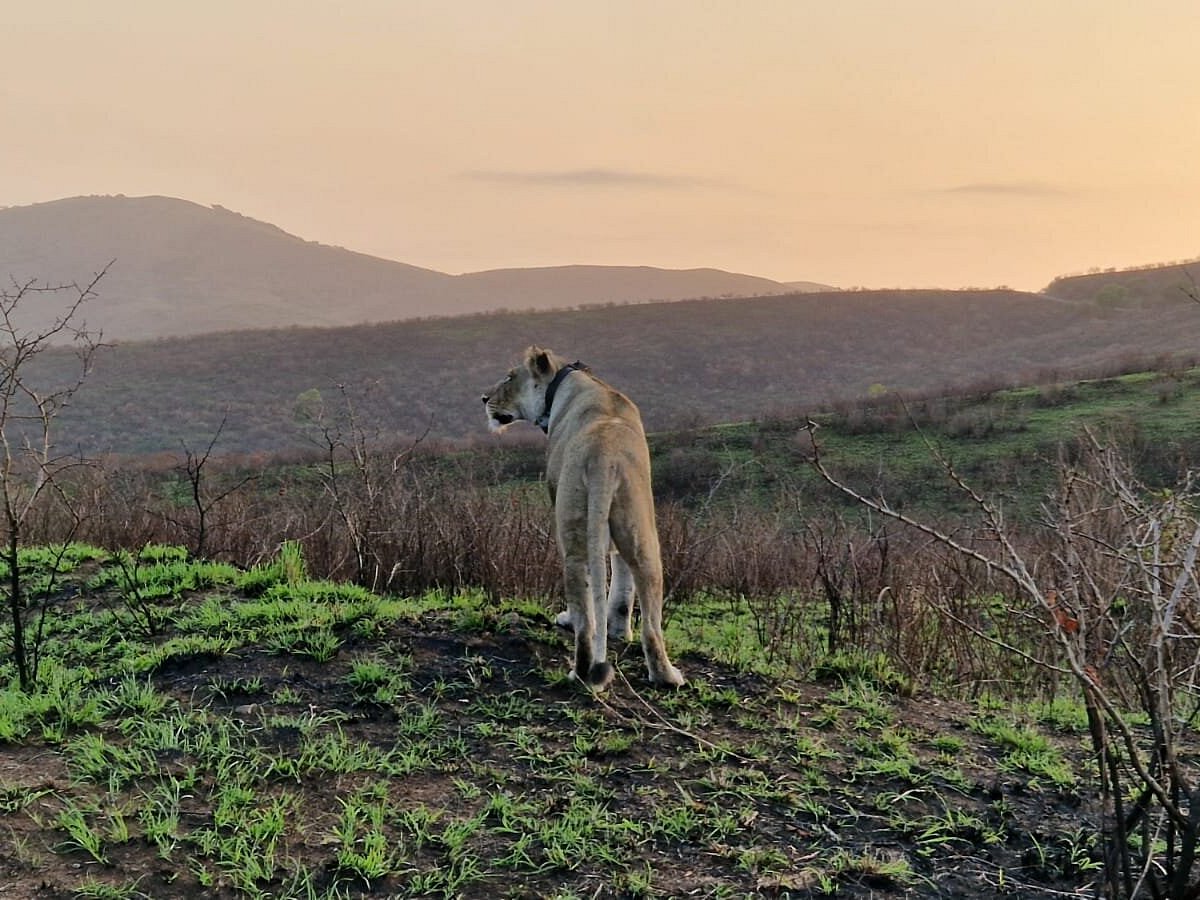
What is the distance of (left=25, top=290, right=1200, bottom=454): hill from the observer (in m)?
54.5

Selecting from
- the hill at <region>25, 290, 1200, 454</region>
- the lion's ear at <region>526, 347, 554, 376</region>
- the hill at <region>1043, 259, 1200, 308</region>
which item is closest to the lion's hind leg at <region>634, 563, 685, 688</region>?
the lion's ear at <region>526, 347, 554, 376</region>

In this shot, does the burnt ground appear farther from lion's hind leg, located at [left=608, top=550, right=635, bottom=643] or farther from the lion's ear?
the lion's ear

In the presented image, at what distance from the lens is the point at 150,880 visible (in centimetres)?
370

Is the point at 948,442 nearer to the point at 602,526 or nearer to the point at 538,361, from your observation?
the point at 538,361

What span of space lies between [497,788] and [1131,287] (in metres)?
86.2

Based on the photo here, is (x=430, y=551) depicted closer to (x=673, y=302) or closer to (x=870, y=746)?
(x=870, y=746)

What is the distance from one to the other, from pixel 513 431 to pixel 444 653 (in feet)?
129

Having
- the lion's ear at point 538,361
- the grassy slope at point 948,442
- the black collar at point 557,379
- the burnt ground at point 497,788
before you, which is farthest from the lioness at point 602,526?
the grassy slope at point 948,442

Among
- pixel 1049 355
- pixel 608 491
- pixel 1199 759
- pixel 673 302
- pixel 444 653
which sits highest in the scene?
pixel 673 302

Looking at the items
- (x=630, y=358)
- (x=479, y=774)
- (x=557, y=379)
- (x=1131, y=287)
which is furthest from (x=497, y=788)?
(x=1131, y=287)

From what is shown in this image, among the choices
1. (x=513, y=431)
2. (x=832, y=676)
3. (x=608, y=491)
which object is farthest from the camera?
(x=513, y=431)

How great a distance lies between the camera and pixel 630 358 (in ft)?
225

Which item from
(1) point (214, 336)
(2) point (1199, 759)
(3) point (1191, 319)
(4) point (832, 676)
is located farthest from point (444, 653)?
(1) point (214, 336)

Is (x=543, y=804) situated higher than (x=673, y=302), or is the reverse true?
(x=673, y=302)
